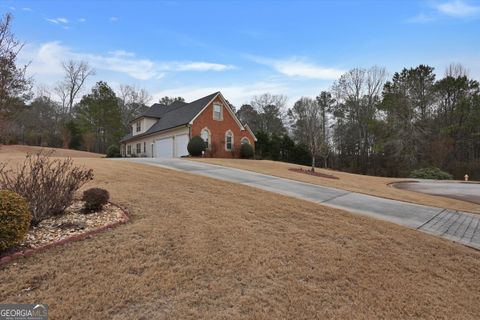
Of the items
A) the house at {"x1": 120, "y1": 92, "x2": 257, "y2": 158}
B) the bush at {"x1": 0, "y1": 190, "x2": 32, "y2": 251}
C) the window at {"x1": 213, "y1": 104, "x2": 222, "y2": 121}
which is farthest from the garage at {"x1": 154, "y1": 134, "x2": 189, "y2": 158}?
the bush at {"x1": 0, "y1": 190, "x2": 32, "y2": 251}

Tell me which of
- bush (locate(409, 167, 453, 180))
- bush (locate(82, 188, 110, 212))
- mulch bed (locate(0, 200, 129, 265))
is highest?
bush (locate(82, 188, 110, 212))

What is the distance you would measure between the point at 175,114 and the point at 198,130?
18.8ft

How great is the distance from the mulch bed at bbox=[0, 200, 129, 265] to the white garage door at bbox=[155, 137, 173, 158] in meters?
22.2

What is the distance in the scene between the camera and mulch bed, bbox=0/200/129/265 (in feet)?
12.9

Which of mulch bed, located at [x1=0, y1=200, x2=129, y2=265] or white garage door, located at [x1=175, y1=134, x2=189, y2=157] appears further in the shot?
white garage door, located at [x1=175, y1=134, x2=189, y2=157]

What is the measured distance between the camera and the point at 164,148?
2889cm

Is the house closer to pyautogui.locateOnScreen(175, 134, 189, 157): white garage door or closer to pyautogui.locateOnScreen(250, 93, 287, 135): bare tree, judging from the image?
pyautogui.locateOnScreen(175, 134, 189, 157): white garage door

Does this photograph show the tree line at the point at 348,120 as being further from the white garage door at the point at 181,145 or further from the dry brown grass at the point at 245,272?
the dry brown grass at the point at 245,272

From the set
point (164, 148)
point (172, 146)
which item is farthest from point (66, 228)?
point (164, 148)

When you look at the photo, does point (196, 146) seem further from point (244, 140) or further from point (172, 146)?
point (244, 140)

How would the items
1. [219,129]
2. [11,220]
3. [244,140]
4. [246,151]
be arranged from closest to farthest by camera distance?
[11,220] < [219,129] < [246,151] < [244,140]

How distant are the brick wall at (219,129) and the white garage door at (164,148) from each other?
3.69 metres

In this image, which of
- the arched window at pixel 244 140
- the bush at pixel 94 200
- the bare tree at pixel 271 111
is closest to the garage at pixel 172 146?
the arched window at pixel 244 140

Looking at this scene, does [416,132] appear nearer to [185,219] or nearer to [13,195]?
[185,219]
